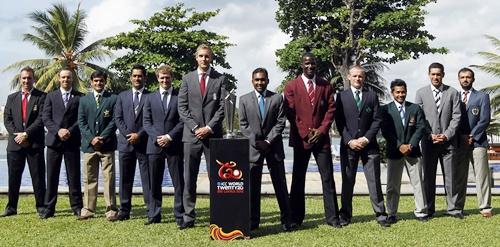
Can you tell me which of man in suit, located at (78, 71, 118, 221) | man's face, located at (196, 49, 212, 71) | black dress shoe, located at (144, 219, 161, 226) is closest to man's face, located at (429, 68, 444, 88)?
man's face, located at (196, 49, 212, 71)

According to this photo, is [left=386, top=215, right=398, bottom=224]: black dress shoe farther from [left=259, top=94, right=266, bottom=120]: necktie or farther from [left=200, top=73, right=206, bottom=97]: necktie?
[left=200, top=73, right=206, bottom=97]: necktie


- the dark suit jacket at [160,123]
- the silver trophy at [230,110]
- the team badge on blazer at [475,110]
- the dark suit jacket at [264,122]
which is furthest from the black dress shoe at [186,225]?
the team badge on blazer at [475,110]

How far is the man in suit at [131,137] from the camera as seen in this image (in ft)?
21.4

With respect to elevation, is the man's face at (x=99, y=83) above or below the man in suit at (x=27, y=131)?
above

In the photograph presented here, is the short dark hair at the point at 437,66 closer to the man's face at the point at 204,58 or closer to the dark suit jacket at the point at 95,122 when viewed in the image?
the man's face at the point at 204,58

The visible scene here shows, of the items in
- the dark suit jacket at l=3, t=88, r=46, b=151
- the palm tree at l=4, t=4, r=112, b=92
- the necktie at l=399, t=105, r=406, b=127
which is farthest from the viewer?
the palm tree at l=4, t=4, r=112, b=92

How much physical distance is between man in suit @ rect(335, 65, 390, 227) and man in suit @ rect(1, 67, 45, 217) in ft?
13.1

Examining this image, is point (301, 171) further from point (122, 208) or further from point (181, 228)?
point (122, 208)

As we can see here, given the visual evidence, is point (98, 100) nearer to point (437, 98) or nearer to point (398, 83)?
point (398, 83)

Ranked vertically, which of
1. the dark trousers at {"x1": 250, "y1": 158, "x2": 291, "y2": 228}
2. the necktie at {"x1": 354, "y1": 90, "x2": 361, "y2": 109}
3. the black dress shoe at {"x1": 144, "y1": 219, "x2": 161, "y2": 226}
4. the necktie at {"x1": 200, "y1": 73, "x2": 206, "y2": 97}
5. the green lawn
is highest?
the necktie at {"x1": 200, "y1": 73, "x2": 206, "y2": 97}

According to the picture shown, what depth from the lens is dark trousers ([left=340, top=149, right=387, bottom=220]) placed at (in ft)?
20.4

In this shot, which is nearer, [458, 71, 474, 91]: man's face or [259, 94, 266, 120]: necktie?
[259, 94, 266, 120]: necktie

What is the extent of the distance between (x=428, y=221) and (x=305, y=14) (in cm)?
2797

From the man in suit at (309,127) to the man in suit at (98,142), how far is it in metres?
2.31
